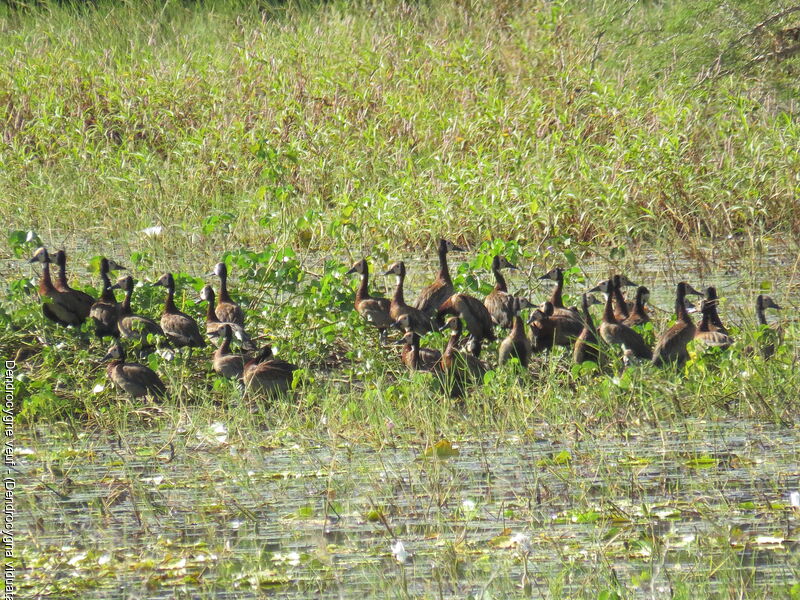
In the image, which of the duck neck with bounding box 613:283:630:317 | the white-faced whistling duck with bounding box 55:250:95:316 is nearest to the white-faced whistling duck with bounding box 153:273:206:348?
the white-faced whistling duck with bounding box 55:250:95:316

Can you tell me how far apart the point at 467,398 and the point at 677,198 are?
4188mm

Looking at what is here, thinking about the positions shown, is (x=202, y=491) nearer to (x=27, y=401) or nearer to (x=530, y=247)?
(x=27, y=401)

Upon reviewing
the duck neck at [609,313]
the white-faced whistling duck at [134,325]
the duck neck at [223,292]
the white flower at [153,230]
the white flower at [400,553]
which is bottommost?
the white flower at [400,553]

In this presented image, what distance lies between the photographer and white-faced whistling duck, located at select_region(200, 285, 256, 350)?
23.2ft

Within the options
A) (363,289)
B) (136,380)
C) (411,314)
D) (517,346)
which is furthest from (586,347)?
(136,380)

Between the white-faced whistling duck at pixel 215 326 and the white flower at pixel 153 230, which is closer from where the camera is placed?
the white-faced whistling duck at pixel 215 326

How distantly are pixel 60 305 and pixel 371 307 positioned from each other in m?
1.80

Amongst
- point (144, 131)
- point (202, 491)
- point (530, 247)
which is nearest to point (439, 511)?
point (202, 491)

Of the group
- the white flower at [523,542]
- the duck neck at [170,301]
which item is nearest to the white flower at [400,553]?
the white flower at [523,542]

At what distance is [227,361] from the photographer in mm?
6789

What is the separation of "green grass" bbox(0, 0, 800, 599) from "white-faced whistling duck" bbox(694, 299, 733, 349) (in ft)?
0.57

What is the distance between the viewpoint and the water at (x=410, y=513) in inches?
164

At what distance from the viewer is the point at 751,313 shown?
25.1ft

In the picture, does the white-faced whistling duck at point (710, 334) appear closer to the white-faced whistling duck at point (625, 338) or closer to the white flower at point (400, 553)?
the white-faced whistling duck at point (625, 338)
